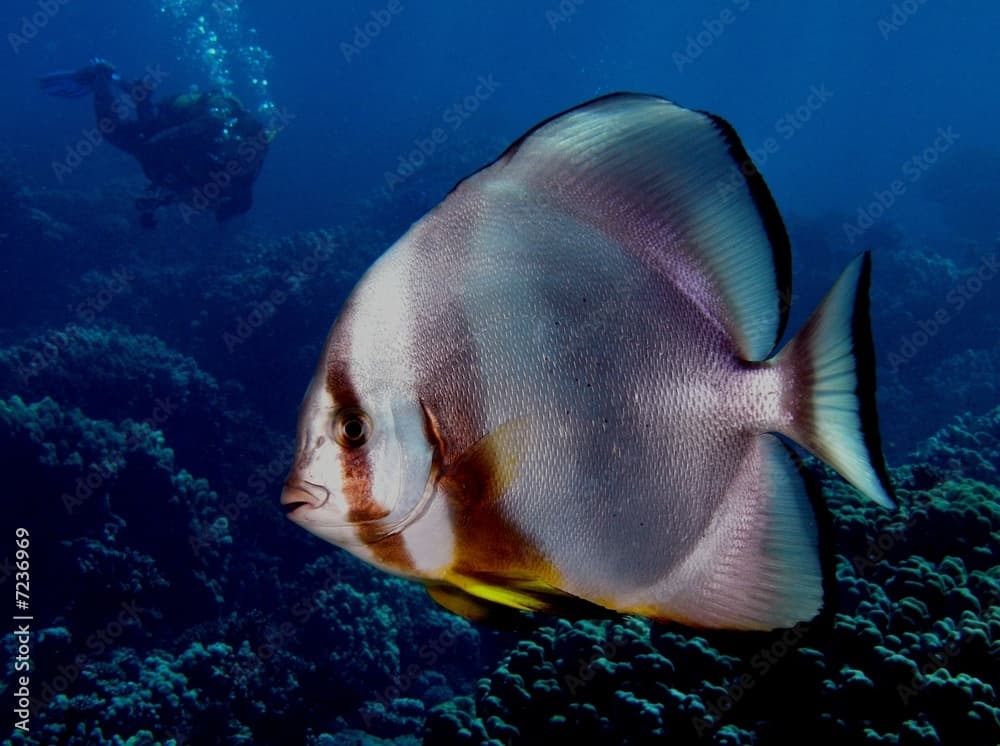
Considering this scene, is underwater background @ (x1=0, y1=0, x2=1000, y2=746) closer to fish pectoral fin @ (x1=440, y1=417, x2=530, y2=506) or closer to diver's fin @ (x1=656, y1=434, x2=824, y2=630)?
diver's fin @ (x1=656, y1=434, x2=824, y2=630)

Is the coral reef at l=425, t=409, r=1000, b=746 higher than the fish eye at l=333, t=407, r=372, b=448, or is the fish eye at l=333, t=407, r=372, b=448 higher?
the fish eye at l=333, t=407, r=372, b=448

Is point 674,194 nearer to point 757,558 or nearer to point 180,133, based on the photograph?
point 757,558

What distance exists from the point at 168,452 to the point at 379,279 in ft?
22.3

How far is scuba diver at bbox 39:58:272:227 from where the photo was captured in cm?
1219

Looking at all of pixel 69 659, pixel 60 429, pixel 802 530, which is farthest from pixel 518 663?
pixel 60 429

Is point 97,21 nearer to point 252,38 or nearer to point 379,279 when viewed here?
point 252,38

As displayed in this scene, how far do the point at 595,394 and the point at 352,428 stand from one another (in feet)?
1.04

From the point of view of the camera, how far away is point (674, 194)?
85cm

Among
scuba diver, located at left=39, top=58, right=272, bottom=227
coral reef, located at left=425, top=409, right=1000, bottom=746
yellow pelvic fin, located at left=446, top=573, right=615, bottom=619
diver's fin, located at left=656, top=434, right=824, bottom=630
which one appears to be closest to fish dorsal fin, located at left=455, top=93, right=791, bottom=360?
diver's fin, located at left=656, top=434, right=824, bottom=630

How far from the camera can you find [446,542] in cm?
79

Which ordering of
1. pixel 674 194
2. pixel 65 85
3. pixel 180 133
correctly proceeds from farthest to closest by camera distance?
pixel 65 85, pixel 180 133, pixel 674 194

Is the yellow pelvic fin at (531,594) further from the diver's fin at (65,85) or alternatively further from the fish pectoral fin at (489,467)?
the diver's fin at (65,85)

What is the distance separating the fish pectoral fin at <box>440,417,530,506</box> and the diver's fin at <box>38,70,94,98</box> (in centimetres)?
1560

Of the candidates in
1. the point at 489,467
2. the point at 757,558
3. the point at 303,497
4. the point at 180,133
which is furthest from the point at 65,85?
the point at 757,558
